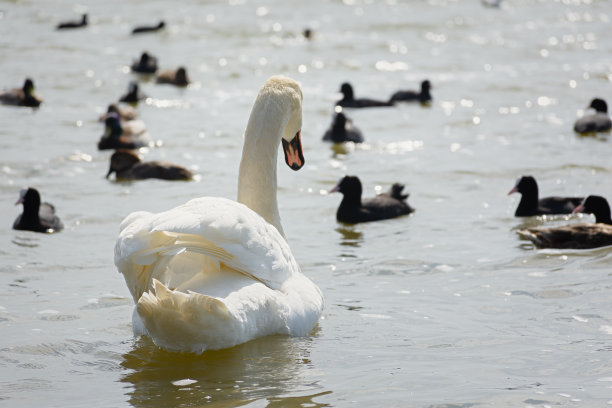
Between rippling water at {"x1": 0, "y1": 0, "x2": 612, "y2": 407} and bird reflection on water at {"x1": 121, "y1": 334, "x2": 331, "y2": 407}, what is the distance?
2 centimetres

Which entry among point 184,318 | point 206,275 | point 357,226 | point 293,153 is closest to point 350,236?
point 357,226

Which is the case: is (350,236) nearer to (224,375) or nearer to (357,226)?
(357,226)

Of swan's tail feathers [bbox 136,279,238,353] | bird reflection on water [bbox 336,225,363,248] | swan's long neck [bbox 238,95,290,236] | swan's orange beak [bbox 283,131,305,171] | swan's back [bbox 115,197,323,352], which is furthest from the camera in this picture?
bird reflection on water [bbox 336,225,363,248]

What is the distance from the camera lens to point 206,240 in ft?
21.2

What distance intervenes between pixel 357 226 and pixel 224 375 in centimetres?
583

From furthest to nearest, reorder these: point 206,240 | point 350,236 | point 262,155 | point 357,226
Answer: point 357,226 < point 350,236 < point 262,155 < point 206,240

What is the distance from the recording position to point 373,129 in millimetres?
19547

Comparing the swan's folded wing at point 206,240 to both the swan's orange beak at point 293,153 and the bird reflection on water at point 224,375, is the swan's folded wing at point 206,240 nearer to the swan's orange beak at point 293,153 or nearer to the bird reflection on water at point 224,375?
the bird reflection on water at point 224,375

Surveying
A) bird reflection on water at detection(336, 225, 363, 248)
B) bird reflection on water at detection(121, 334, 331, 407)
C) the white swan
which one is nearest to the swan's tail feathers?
the white swan

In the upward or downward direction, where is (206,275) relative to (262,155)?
downward

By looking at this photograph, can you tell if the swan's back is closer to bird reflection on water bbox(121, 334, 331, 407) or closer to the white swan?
the white swan

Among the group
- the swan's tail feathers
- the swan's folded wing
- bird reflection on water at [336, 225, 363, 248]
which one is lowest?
bird reflection on water at [336, 225, 363, 248]

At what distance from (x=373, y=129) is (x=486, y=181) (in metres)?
5.48

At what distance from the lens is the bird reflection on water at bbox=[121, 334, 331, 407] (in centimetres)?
615
